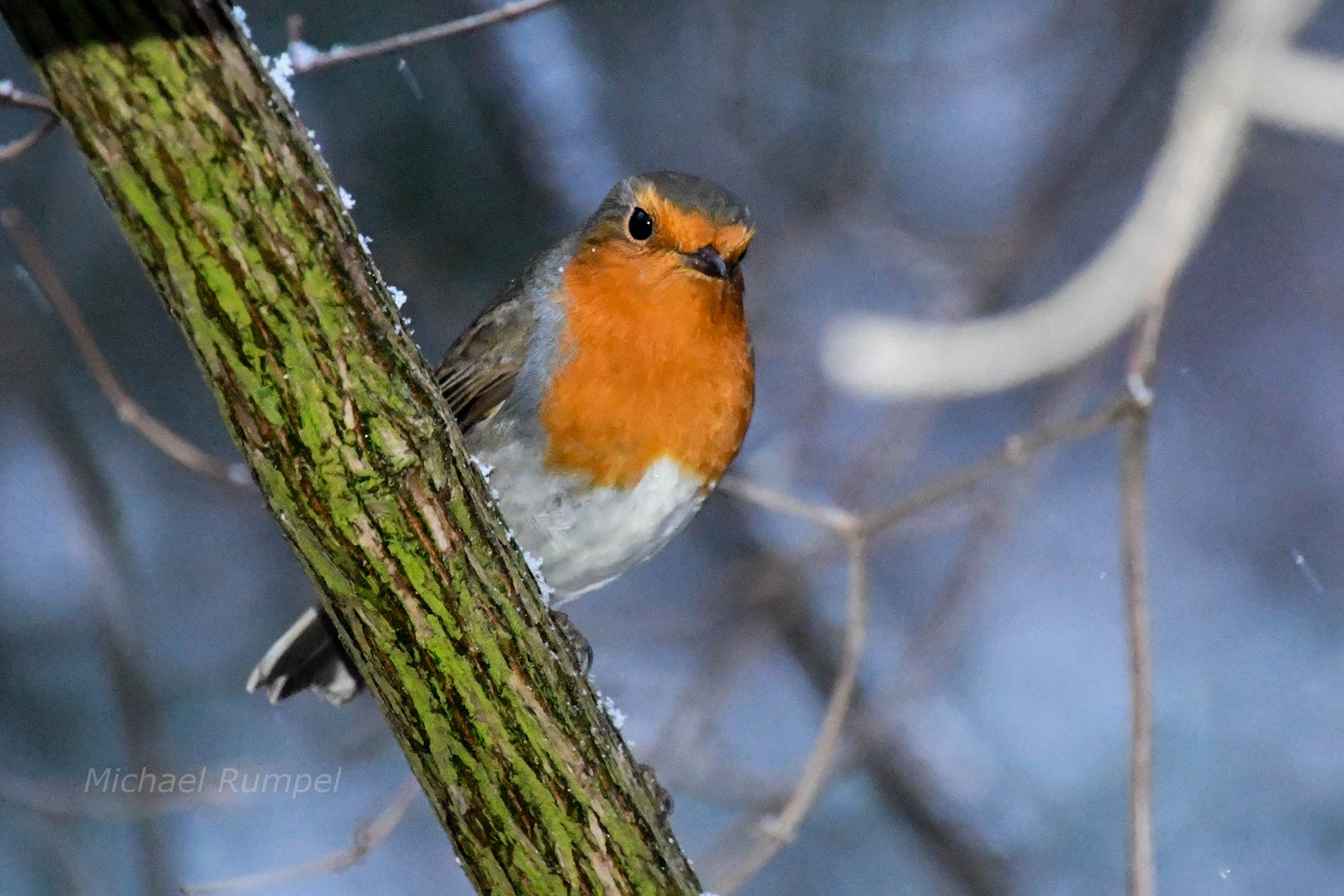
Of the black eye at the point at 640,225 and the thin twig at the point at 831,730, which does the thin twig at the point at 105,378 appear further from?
the thin twig at the point at 831,730

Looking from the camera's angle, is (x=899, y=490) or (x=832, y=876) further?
(x=832, y=876)

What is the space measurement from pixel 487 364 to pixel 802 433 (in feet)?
7.34

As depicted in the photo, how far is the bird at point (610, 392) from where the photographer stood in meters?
3.11

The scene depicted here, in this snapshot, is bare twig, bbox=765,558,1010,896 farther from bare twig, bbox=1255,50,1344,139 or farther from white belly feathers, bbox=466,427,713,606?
bare twig, bbox=1255,50,1344,139

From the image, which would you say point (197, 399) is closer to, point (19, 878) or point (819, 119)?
point (19, 878)

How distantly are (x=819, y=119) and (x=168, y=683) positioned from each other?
12.5 feet

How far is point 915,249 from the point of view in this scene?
17.6ft

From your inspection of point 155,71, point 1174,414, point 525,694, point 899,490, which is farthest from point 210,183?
point 1174,414

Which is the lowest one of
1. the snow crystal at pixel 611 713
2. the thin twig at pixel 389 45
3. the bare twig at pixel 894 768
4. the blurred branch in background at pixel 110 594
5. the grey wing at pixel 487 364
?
the bare twig at pixel 894 768

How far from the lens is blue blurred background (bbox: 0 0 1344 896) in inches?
203

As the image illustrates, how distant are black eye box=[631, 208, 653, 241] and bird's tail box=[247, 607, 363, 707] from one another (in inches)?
48.6

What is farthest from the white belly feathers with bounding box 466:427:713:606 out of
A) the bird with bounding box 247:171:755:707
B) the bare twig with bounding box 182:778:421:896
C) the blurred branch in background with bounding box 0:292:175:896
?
the blurred branch in background with bounding box 0:292:175:896

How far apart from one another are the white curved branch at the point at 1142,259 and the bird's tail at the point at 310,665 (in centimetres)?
151

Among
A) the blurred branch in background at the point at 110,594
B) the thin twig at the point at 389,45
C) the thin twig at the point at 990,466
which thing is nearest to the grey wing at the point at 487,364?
the thin twig at the point at 990,466
